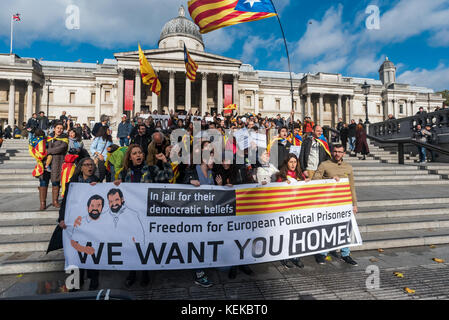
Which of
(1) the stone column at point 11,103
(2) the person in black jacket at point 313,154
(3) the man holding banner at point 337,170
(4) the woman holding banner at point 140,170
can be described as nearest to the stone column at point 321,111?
(2) the person in black jacket at point 313,154

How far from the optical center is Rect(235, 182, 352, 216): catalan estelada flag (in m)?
3.65

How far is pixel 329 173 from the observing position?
4.43 metres

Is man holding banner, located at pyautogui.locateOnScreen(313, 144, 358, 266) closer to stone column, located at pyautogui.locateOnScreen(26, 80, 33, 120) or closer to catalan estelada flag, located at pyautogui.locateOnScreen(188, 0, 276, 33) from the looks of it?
catalan estelada flag, located at pyautogui.locateOnScreen(188, 0, 276, 33)

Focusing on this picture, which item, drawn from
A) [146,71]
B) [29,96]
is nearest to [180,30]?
[29,96]

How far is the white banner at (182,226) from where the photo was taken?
3.30 meters

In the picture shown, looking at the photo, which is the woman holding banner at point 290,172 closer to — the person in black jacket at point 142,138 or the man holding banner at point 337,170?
the man holding banner at point 337,170

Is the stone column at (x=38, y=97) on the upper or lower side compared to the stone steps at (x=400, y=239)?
upper

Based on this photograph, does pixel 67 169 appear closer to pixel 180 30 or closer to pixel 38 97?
pixel 180 30

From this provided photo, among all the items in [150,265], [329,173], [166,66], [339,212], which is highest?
[166,66]

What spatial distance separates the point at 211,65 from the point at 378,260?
36828 mm

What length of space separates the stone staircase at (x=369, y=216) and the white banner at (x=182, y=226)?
4.16 feet
